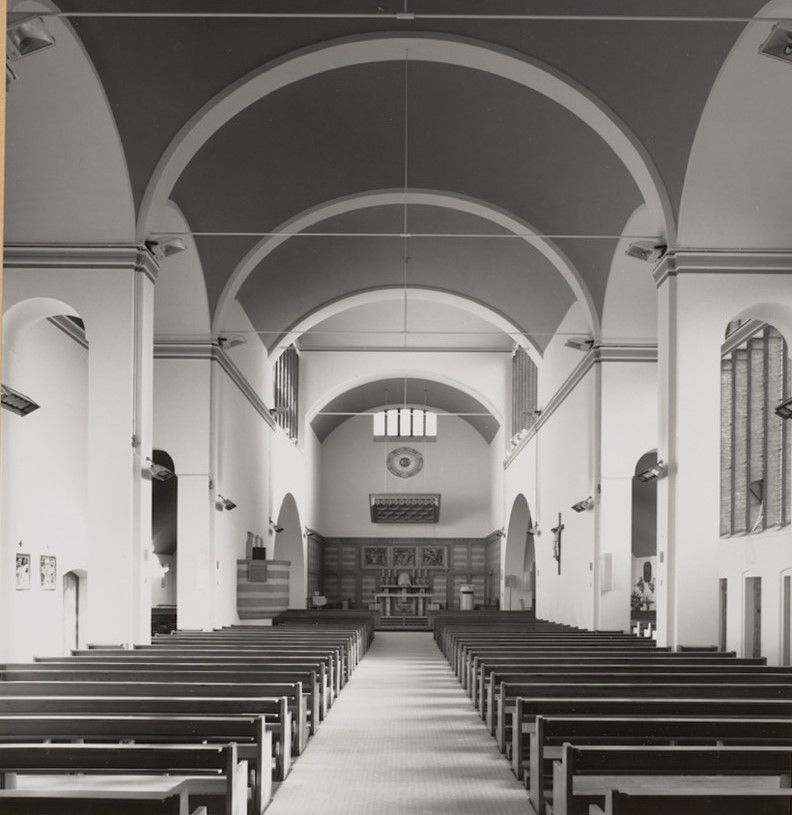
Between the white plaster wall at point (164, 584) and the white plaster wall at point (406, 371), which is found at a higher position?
the white plaster wall at point (406, 371)

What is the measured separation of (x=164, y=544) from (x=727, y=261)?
67.2 feet

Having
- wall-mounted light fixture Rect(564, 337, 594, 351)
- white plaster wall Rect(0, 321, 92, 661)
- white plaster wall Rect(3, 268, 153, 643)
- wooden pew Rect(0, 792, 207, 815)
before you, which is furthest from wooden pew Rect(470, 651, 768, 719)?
wall-mounted light fixture Rect(564, 337, 594, 351)

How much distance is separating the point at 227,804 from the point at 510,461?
25902 millimetres

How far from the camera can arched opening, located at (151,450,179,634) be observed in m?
23.6

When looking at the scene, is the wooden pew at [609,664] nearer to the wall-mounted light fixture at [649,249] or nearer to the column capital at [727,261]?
the column capital at [727,261]

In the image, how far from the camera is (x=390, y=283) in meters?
22.8

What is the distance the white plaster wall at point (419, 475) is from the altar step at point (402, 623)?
4.88 metres

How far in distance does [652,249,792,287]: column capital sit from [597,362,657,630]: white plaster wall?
4.89 metres

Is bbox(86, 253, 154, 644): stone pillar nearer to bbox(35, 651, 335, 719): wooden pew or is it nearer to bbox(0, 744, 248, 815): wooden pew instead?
bbox(35, 651, 335, 719): wooden pew

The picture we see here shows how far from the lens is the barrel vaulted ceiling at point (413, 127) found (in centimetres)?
1086

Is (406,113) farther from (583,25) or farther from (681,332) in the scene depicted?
(681,332)

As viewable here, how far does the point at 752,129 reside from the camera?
1118cm

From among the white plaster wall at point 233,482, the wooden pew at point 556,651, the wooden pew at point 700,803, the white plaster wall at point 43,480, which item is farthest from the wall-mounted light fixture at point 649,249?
the wooden pew at point 700,803

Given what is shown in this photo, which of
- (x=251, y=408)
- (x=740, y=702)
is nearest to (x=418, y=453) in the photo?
(x=251, y=408)
